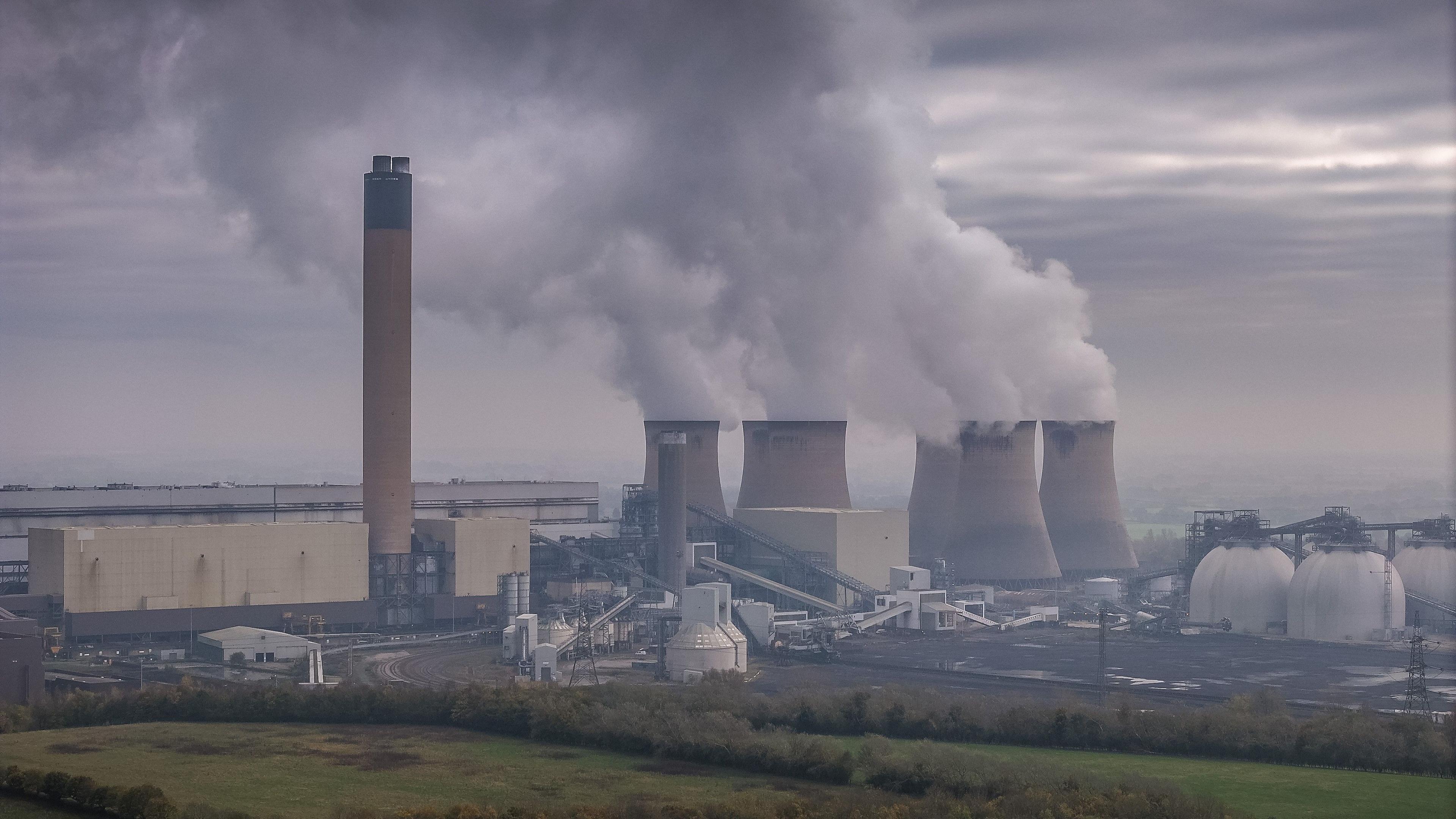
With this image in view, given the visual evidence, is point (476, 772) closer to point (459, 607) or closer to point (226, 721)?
point (226, 721)

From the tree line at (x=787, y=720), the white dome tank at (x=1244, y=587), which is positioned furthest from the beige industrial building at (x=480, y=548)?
the white dome tank at (x=1244, y=587)

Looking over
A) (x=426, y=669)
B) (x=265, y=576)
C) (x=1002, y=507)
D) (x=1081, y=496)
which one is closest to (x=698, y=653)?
(x=426, y=669)

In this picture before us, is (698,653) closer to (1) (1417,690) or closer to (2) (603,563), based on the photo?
(2) (603,563)

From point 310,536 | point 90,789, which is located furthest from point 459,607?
point 90,789

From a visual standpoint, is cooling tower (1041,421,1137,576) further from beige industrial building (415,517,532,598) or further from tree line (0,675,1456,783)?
tree line (0,675,1456,783)

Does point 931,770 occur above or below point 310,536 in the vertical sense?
below

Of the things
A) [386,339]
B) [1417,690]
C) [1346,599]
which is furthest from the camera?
[386,339]

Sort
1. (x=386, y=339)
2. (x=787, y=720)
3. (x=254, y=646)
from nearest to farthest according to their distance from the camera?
(x=787, y=720)
(x=254, y=646)
(x=386, y=339)

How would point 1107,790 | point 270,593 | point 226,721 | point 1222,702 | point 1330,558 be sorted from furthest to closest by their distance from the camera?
point 1330,558, point 270,593, point 1222,702, point 226,721, point 1107,790
